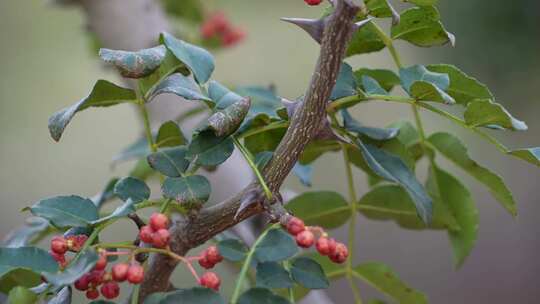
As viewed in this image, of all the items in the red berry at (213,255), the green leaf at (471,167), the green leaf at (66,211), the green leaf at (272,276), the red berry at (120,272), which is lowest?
the green leaf at (471,167)

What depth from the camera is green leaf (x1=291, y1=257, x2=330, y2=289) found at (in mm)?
455

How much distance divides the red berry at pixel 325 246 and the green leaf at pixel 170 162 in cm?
12

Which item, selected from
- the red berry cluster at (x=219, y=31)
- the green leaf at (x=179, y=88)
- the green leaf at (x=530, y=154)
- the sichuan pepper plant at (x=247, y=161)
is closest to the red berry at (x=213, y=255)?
the sichuan pepper plant at (x=247, y=161)

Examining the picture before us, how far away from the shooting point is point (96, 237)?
1.49 feet

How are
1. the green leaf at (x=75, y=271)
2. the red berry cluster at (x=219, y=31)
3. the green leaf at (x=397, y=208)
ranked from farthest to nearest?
the red berry cluster at (x=219, y=31) < the green leaf at (x=397, y=208) < the green leaf at (x=75, y=271)

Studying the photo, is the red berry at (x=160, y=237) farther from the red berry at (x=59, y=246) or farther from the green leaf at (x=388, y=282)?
the green leaf at (x=388, y=282)

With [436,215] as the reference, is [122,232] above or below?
below

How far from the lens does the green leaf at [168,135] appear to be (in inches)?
23.3

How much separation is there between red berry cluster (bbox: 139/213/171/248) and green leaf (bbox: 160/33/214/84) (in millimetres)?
143

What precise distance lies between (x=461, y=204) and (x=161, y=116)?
0.51 meters

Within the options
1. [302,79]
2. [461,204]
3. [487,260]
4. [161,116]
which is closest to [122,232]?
[302,79]

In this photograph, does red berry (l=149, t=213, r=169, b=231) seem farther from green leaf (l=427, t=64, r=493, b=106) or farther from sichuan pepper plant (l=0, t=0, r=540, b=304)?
green leaf (l=427, t=64, r=493, b=106)

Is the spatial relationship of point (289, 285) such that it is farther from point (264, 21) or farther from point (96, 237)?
point (264, 21)

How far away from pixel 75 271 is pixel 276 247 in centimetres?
11
